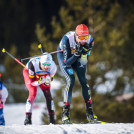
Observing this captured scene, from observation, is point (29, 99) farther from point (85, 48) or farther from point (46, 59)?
point (85, 48)

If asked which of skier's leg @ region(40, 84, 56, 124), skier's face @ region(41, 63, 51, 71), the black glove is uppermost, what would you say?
the black glove

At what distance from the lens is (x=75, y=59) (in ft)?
18.3

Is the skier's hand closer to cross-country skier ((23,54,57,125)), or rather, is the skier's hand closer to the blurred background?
cross-country skier ((23,54,57,125))

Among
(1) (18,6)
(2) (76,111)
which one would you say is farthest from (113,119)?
(1) (18,6)

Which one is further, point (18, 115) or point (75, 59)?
point (18, 115)

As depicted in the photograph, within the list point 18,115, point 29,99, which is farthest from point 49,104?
point 18,115

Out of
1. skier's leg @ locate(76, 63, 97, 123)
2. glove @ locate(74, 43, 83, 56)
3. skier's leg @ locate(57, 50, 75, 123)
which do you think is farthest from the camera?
skier's leg @ locate(76, 63, 97, 123)

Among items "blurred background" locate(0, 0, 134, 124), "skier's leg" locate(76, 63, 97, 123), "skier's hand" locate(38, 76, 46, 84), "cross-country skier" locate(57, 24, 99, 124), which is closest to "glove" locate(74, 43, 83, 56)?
"cross-country skier" locate(57, 24, 99, 124)

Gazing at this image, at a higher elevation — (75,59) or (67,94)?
(75,59)

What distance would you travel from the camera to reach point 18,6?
42.8 meters

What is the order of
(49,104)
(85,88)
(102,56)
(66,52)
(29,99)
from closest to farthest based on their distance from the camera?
(66,52) → (85,88) → (29,99) → (49,104) → (102,56)

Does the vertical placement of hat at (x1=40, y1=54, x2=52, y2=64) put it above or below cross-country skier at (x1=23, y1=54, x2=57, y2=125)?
above

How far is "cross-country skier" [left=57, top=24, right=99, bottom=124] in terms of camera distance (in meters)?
5.61

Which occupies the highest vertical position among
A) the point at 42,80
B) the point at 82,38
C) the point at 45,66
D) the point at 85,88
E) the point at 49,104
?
the point at 82,38
